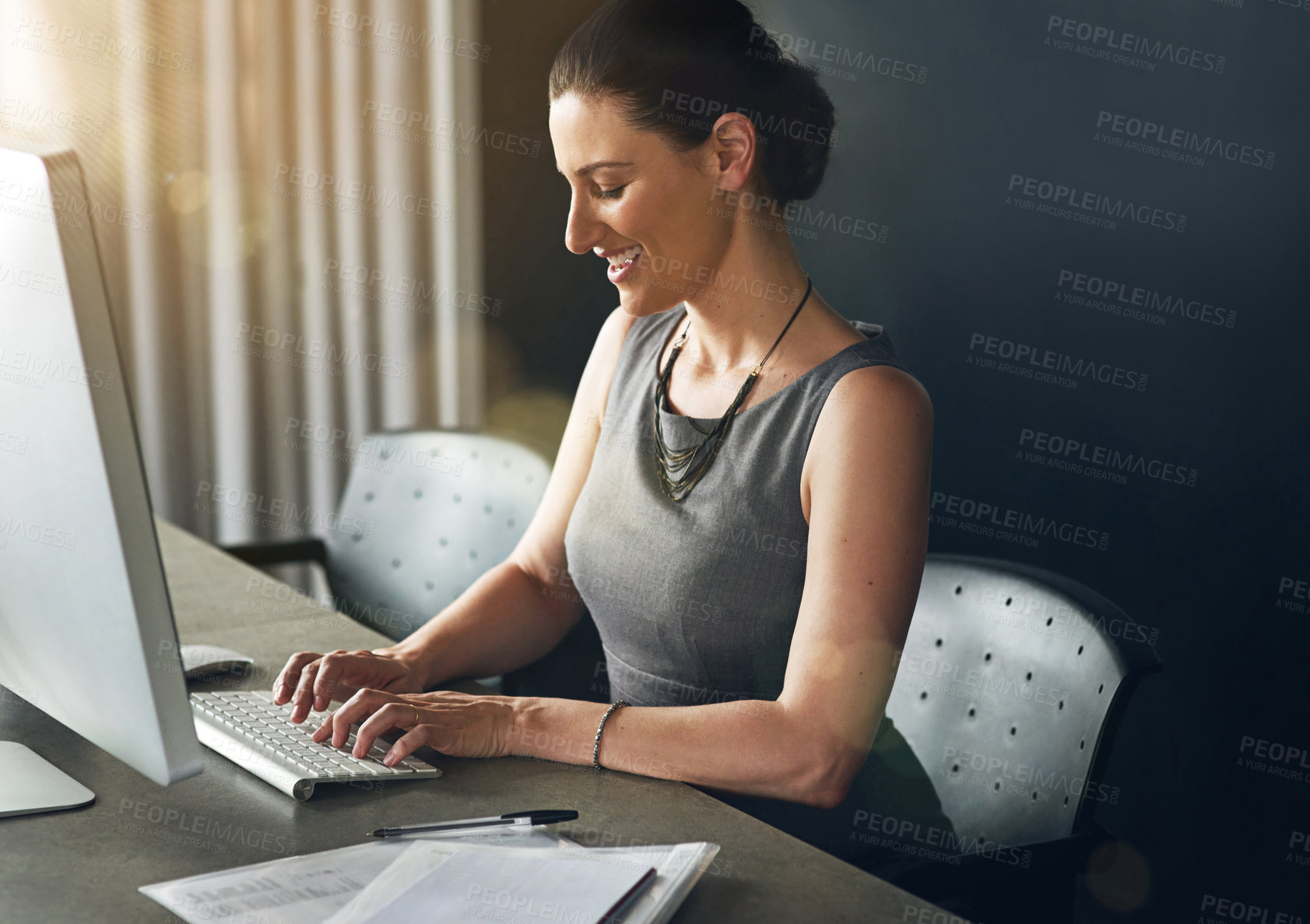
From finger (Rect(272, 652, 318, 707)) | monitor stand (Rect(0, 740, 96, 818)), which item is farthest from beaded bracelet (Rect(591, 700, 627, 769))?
monitor stand (Rect(0, 740, 96, 818))

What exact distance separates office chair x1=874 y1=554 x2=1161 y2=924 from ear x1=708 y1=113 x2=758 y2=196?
552 mm

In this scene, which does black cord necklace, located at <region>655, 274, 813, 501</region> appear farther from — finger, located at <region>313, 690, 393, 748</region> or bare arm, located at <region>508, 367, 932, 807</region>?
finger, located at <region>313, 690, 393, 748</region>

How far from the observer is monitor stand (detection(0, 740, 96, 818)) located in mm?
904

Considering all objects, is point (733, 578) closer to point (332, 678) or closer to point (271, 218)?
point (332, 678)

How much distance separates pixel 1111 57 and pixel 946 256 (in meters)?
0.44

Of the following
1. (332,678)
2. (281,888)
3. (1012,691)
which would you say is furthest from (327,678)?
(1012,691)

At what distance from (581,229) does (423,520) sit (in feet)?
2.83

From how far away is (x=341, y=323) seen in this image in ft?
10.5

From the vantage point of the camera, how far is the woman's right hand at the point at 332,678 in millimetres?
1122

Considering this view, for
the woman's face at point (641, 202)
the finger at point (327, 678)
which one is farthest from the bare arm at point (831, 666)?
the woman's face at point (641, 202)

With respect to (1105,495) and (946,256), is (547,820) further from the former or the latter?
(946,256)

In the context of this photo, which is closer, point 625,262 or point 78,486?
point 78,486

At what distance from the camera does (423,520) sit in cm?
207

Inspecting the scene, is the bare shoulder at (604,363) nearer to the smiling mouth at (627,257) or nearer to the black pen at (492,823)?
the smiling mouth at (627,257)
